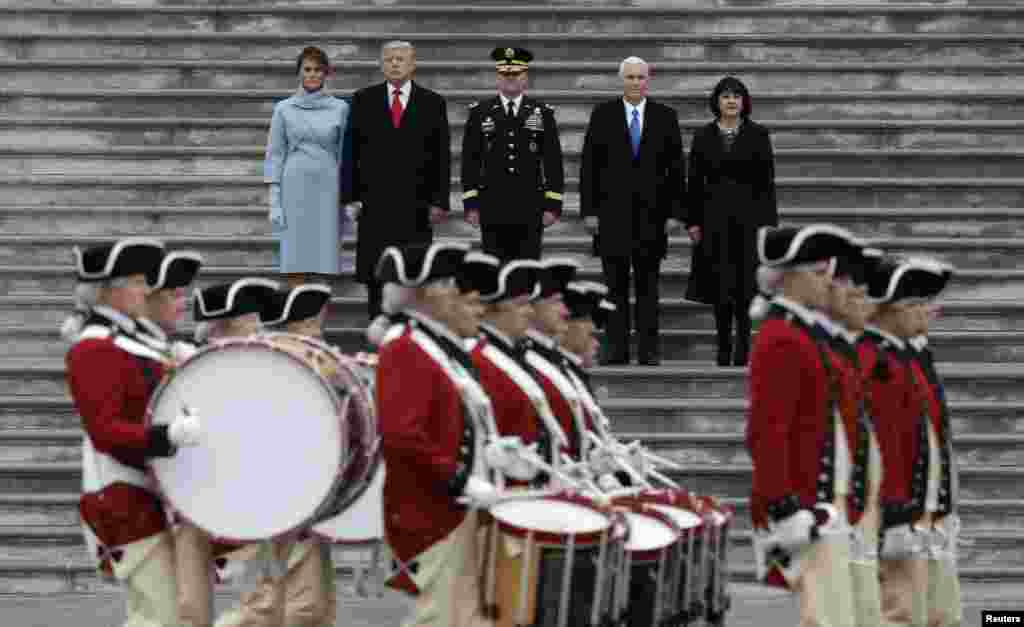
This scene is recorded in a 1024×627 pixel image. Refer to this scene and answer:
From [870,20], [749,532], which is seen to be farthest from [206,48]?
[749,532]

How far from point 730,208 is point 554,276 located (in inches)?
226

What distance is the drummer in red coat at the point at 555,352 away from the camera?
12.9m

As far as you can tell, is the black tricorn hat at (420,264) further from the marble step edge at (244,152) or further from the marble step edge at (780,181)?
the marble step edge at (244,152)

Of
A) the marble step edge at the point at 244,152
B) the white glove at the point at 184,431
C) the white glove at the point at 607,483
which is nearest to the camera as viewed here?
the white glove at the point at 184,431

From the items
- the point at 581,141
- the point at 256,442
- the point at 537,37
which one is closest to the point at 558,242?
the point at 581,141

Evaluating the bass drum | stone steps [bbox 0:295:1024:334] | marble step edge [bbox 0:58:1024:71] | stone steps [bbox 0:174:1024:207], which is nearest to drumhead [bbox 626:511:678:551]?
the bass drum

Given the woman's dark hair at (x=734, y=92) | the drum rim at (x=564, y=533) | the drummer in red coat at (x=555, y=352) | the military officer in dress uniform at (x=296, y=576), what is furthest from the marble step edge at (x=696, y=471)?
the drum rim at (x=564, y=533)

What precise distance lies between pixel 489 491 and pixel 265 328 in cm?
249

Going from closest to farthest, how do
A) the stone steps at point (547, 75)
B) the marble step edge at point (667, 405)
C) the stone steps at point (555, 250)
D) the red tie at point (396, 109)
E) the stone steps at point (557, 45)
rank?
1. the marble step edge at point (667, 405)
2. the red tie at point (396, 109)
3. the stone steps at point (555, 250)
4. the stone steps at point (547, 75)
5. the stone steps at point (557, 45)

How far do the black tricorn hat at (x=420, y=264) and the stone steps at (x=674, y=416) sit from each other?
5.91 m

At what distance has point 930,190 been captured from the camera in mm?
20641

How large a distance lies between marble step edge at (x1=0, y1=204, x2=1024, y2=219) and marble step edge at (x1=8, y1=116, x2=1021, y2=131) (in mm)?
979

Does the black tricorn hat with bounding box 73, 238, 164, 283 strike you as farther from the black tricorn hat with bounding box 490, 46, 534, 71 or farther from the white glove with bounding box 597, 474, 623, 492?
the black tricorn hat with bounding box 490, 46, 534, 71

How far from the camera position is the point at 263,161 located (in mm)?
21000
